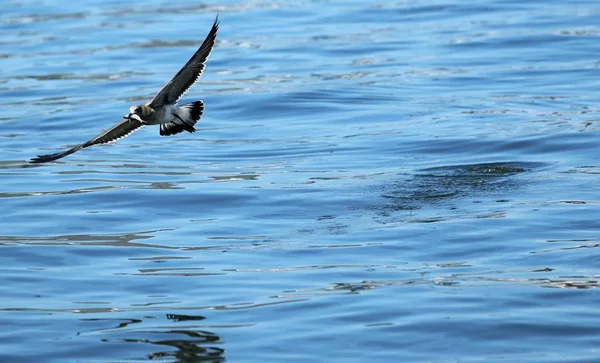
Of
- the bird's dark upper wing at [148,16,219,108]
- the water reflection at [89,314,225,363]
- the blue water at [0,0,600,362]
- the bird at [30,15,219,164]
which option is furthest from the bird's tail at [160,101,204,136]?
the water reflection at [89,314,225,363]

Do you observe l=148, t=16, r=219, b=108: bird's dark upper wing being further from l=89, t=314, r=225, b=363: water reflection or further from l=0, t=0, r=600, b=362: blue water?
l=89, t=314, r=225, b=363: water reflection

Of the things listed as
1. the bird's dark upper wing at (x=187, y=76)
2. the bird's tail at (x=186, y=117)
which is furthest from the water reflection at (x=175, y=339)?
the bird's dark upper wing at (x=187, y=76)

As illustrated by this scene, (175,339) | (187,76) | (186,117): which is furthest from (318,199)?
(175,339)

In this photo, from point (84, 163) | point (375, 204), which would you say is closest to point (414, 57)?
point (84, 163)

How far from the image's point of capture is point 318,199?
1137cm

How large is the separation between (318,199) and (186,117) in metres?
2.04

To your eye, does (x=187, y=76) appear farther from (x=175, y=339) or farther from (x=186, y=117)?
(x=175, y=339)

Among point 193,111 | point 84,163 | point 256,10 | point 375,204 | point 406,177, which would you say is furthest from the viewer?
point 256,10

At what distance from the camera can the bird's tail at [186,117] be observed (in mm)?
9750

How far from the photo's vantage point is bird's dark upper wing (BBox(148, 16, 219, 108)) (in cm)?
939

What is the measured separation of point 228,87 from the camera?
1781cm

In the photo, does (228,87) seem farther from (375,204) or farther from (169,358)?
(169,358)

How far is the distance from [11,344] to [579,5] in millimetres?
16730

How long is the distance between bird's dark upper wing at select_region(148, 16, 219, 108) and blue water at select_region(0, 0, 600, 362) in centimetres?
126
